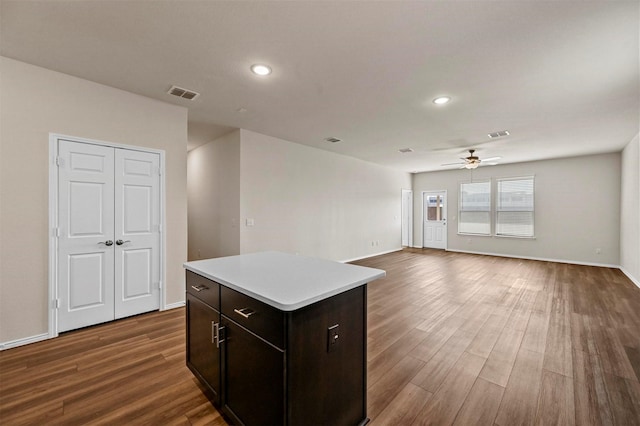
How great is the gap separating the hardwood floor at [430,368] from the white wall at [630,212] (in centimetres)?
173

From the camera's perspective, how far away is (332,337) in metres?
1.41

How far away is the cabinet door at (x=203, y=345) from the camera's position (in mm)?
1698

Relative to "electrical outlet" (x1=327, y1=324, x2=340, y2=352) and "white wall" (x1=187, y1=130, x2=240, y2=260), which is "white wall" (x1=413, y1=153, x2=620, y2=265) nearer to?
"white wall" (x1=187, y1=130, x2=240, y2=260)

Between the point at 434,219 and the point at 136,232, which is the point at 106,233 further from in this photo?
the point at 434,219

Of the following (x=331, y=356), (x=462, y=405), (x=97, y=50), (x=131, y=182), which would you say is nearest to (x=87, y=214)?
(x=131, y=182)

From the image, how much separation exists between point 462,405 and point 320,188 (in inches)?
187

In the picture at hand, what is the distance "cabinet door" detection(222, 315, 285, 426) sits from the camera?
1252 millimetres

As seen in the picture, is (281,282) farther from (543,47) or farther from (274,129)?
(274,129)

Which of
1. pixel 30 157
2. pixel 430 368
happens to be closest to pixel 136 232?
pixel 30 157

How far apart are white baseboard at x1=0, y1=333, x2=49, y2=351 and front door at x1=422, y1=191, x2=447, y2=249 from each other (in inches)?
370

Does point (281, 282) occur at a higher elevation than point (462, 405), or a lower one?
higher

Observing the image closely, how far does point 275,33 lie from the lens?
6.86 ft

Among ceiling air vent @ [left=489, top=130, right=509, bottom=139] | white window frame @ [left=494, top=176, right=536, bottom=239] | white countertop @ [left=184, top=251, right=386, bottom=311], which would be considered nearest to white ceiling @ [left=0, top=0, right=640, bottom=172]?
ceiling air vent @ [left=489, top=130, right=509, bottom=139]

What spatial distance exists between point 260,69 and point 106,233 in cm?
258
